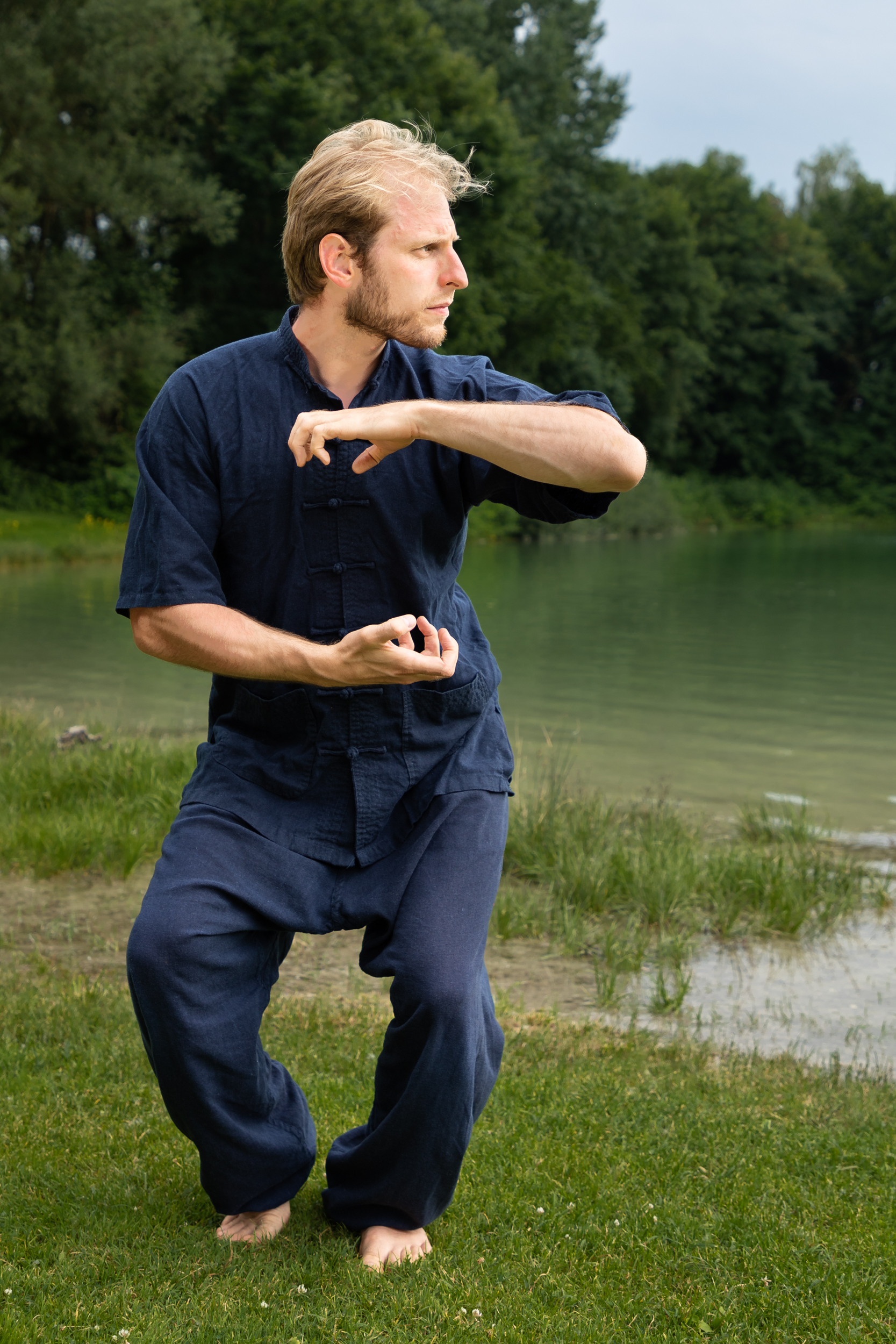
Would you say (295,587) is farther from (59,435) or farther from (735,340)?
(735,340)

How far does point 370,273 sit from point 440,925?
4.62 feet

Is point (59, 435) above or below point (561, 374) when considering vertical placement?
below

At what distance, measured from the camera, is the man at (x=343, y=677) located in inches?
107

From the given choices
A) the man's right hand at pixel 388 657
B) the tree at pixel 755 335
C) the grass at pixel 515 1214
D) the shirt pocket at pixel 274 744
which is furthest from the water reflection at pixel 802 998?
the tree at pixel 755 335

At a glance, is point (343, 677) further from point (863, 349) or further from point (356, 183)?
point (863, 349)

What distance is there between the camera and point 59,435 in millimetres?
34875

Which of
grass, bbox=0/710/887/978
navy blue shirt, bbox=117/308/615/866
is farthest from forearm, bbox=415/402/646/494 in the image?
grass, bbox=0/710/887/978

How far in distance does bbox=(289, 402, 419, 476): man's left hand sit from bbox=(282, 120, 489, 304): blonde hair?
17.2 inches

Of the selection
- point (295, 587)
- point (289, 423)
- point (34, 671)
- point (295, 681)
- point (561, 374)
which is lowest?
point (34, 671)

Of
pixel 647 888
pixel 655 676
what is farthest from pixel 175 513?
pixel 655 676

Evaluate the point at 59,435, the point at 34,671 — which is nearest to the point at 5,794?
the point at 34,671

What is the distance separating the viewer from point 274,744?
2959 millimetres

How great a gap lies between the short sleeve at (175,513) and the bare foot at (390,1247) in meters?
1.47

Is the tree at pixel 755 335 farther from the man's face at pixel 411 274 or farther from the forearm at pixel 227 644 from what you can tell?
the forearm at pixel 227 644
